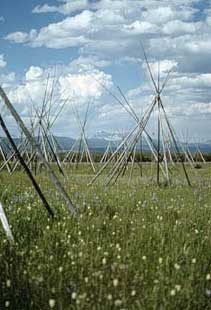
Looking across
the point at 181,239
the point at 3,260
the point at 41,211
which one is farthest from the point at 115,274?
the point at 41,211

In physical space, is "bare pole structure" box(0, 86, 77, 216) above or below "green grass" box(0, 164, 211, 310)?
above

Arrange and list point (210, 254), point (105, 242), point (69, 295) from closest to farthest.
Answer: point (69, 295)
point (210, 254)
point (105, 242)

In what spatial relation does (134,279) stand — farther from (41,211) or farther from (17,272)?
(41,211)

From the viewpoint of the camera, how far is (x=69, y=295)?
5145 mm

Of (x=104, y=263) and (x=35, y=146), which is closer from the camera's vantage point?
(x=104, y=263)

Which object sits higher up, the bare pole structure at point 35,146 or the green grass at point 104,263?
the bare pole structure at point 35,146

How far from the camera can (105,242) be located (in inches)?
275

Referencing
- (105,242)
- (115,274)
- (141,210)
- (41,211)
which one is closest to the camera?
(115,274)

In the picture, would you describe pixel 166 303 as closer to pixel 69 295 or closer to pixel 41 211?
pixel 69 295

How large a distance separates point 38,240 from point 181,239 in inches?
67.0

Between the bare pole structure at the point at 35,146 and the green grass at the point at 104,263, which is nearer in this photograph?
the green grass at the point at 104,263

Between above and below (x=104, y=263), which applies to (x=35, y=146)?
above

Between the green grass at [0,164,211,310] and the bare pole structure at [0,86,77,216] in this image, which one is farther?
the bare pole structure at [0,86,77,216]

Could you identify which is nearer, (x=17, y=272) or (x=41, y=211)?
(x=17, y=272)
